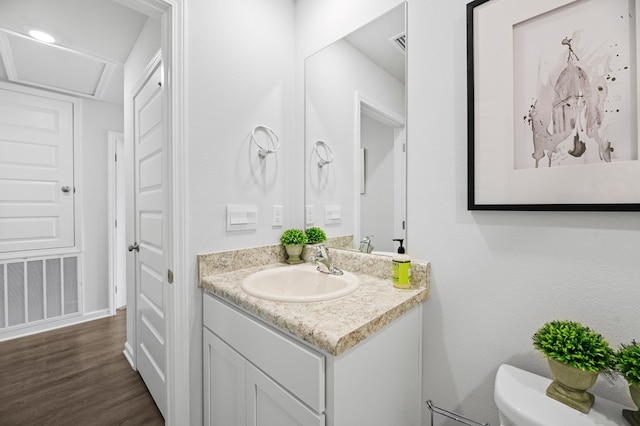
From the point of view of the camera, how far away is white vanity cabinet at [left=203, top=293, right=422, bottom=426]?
753mm

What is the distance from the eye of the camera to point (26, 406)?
1708mm

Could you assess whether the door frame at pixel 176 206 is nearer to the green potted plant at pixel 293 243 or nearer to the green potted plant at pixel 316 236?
the green potted plant at pixel 293 243

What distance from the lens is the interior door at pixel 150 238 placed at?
1.60m

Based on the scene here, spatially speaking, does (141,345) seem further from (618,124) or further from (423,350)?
(618,124)

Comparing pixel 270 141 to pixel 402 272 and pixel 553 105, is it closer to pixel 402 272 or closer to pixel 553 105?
pixel 402 272

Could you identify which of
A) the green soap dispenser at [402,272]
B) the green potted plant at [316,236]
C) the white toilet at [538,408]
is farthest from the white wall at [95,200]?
the white toilet at [538,408]

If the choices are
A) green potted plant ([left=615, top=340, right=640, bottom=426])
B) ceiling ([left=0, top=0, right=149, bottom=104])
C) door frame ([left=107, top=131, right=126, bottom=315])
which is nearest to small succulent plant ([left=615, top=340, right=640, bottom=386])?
green potted plant ([left=615, top=340, right=640, bottom=426])

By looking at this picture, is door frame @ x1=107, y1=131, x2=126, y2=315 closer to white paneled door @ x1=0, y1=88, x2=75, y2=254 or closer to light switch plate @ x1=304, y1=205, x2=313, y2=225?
white paneled door @ x1=0, y1=88, x2=75, y2=254

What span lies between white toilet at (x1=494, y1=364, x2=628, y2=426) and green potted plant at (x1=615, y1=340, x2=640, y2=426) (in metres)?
0.02

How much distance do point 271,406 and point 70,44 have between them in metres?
2.75

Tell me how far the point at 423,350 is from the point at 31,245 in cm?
353

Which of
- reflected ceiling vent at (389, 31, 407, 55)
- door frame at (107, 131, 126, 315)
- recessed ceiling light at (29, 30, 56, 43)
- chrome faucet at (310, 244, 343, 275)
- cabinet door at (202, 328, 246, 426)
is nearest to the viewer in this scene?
cabinet door at (202, 328, 246, 426)

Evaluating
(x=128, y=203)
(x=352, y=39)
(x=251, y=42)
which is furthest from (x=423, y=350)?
(x=128, y=203)

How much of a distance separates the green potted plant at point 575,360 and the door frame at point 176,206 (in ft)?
4.41
